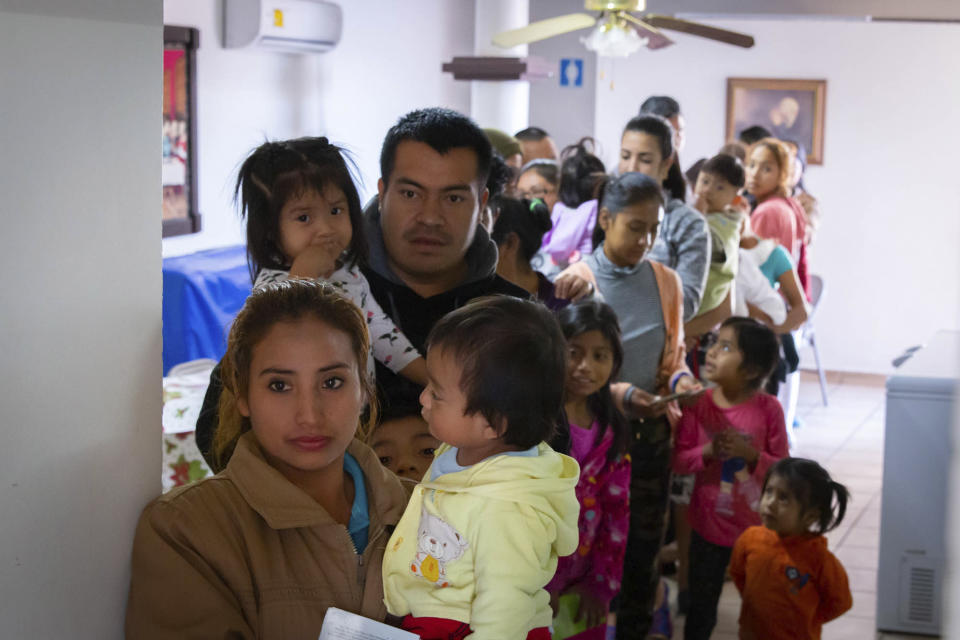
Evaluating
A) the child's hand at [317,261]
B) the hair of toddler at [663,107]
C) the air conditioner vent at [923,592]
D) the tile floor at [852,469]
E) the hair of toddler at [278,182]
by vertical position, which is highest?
the hair of toddler at [663,107]

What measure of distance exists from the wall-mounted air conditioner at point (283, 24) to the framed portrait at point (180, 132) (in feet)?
1.31

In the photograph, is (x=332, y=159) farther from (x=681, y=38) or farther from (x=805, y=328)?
(x=681, y=38)

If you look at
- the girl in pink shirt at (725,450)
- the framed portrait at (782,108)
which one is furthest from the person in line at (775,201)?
the framed portrait at (782,108)

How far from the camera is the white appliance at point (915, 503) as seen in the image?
3953mm

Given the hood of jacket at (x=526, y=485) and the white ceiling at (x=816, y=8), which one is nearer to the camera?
the hood of jacket at (x=526, y=485)

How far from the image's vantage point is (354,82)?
21.5 feet

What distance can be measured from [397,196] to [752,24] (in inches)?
304

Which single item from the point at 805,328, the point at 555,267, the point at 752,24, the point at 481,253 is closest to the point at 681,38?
the point at 752,24

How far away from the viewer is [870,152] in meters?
8.79

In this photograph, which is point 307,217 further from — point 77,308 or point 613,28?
point 613,28

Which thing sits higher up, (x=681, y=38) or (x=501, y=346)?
(x=681, y=38)

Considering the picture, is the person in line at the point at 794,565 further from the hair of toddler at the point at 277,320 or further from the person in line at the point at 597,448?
the hair of toddler at the point at 277,320

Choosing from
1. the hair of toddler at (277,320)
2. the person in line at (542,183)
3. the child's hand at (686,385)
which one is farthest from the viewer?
the person in line at (542,183)

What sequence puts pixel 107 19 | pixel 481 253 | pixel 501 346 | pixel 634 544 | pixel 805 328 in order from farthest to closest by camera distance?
pixel 805 328 < pixel 634 544 < pixel 481 253 < pixel 501 346 < pixel 107 19
